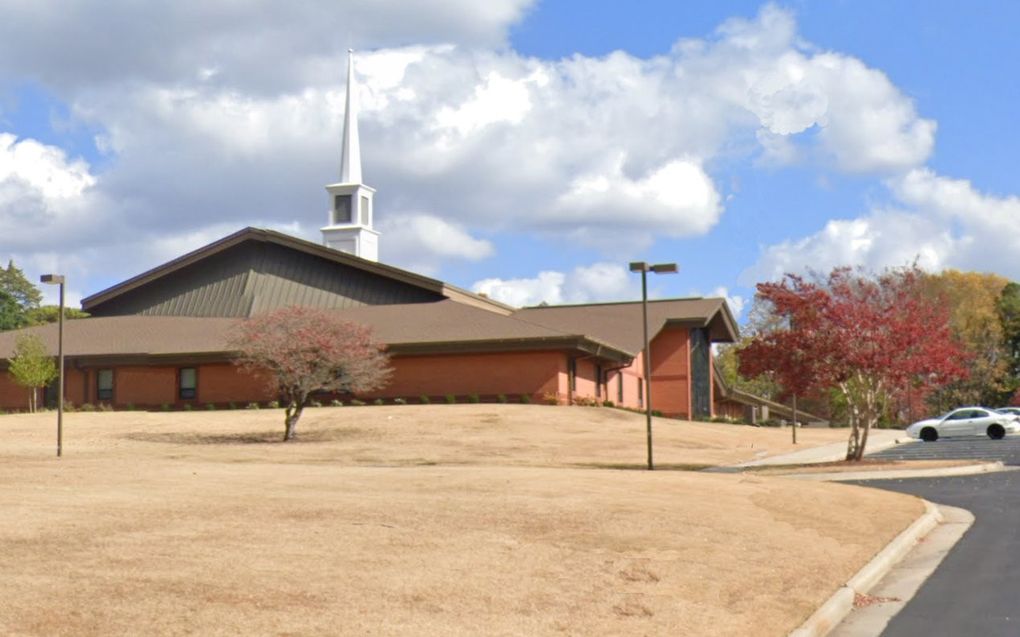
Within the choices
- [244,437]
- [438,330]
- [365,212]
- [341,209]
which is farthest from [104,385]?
[365,212]

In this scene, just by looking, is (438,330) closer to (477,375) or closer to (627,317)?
(477,375)

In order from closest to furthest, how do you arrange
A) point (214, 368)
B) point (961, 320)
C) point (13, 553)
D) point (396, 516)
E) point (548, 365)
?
point (13, 553) → point (396, 516) → point (548, 365) → point (214, 368) → point (961, 320)

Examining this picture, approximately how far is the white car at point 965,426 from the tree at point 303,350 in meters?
23.6

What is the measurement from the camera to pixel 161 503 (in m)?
15.3

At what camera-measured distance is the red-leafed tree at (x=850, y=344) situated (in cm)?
3177

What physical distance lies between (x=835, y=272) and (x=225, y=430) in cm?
2073

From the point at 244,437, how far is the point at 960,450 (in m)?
24.0

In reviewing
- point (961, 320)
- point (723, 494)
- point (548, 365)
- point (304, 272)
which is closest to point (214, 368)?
point (304, 272)

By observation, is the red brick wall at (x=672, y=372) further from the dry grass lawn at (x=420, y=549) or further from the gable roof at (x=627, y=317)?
the dry grass lawn at (x=420, y=549)

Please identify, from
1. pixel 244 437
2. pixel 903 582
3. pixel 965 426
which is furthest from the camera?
pixel 965 426

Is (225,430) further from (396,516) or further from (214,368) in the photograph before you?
(396,516)

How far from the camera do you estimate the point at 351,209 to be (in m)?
74.9

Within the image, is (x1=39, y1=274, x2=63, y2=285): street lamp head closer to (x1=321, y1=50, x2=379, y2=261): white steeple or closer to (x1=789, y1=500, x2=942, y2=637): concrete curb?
(x1=789, y1=500, x2=942, y2=637): concrete curb

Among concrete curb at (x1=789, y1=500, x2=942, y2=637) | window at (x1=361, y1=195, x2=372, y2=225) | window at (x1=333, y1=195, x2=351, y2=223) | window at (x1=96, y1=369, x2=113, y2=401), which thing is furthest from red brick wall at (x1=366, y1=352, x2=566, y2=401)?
concrete curb at (x1=789, y1=500, x2=942, y2=637)
